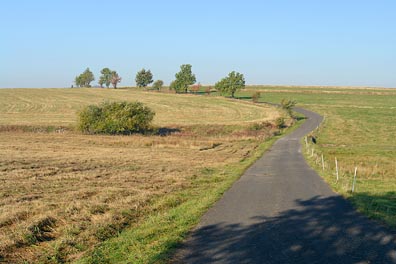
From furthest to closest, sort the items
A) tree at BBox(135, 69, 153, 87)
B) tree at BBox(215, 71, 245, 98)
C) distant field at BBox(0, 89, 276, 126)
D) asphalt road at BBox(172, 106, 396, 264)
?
tree at BBox(135, 69, 153, 87)
tree at BBox(215, 71, 245, 98)
distant field at BBox(0, 89, 276, 126)
asphalt road at BBox(172, 106, 396, 264)

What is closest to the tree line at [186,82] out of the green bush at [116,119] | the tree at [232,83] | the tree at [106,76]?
the tree at [232,83]

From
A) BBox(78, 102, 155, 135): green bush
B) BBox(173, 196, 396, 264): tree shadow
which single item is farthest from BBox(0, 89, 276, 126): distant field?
BBox(173, 196, 396, 264): tree shadow

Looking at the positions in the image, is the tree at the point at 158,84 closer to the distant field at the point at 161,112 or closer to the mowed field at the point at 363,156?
the distant field at the point at 161,112

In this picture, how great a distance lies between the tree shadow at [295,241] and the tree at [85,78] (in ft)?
559

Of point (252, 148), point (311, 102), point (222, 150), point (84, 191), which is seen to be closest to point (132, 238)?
point (84, 191)

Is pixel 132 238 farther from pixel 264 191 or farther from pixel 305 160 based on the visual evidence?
pixel 305 160

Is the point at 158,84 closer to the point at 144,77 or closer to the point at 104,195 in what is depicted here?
the point at 144,77

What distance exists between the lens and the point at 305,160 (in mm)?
29062

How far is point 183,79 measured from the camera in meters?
126

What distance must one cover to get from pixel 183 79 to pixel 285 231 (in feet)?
384

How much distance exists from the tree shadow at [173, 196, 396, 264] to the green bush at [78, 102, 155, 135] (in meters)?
37.9

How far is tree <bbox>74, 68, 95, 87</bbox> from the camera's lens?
173000 millimetres

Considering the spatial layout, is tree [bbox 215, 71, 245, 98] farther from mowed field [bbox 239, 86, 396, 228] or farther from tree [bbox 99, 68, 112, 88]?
tree [bbox 99, 68, 112, 88]

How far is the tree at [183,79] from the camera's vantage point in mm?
125500
